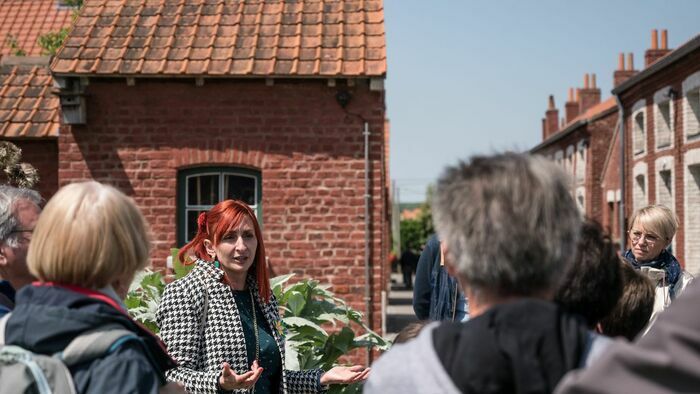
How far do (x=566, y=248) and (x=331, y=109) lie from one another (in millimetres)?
8031

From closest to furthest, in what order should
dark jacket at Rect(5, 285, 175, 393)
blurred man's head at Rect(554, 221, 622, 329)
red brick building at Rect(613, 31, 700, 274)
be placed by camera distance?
dark jacket at Rect(5, 285, 175, 393)
blurred man's head at Rect(554, 221, 622, 329)
red brick building at Rect(613, 31, 700, 274)

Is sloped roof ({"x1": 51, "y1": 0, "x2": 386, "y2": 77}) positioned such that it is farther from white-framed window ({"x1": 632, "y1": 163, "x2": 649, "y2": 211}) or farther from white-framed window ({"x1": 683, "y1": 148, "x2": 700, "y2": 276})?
white-framed window ({"x1": 632, "y1": 163, "x2": 649, "y2": 211})

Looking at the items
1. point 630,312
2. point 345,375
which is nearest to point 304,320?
point 345,375

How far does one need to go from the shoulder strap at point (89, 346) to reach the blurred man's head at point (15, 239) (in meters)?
0.96

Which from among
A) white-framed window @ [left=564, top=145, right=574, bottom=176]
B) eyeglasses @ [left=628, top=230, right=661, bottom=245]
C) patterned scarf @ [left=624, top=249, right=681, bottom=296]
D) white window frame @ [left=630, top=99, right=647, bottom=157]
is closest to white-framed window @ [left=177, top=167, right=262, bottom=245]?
eyeglasses @ [left=628, top=230, right=661, bottom=245]

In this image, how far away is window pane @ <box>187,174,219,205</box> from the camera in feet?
32.6

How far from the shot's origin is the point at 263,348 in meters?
3.69

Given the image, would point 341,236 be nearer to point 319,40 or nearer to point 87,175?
point 319,40

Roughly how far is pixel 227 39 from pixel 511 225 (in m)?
8.80

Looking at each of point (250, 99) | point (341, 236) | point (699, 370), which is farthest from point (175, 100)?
point (699, 370)

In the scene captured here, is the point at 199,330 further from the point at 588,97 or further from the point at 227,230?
the point at 588,97

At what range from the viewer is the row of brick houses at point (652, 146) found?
22.1 m

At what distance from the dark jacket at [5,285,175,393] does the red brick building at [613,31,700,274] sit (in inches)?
787

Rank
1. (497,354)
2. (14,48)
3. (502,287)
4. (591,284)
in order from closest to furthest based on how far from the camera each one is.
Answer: (497,354)
(502,287)
(591,284)
(14,48)
